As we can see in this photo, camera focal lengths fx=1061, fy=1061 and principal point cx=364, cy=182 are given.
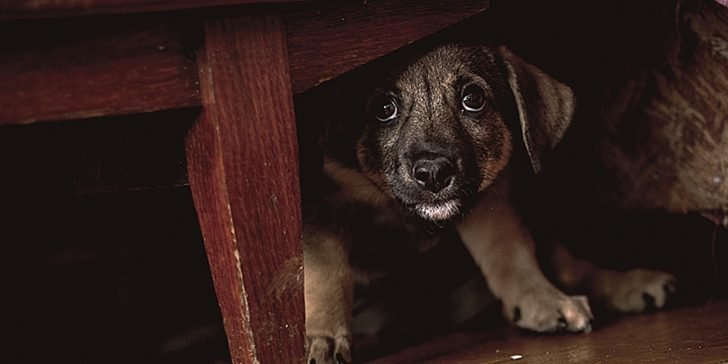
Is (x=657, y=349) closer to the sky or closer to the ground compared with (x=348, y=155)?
closer to the ground

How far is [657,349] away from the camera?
7.19 feet

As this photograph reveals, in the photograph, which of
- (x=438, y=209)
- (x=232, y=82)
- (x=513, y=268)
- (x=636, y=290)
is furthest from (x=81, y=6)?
(x=636, y=290)

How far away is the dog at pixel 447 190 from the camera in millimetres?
2535

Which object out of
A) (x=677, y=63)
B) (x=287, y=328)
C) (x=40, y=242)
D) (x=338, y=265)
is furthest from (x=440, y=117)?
(x=40, y=242)

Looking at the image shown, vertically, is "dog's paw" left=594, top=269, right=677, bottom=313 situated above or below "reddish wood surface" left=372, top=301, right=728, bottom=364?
below

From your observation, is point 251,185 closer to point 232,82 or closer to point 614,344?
point 232,82

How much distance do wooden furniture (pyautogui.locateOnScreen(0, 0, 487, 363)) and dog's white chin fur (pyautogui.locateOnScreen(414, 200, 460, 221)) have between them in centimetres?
60

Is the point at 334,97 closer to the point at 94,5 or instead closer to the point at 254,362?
the point at 254,362

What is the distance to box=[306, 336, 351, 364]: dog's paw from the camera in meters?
2.37

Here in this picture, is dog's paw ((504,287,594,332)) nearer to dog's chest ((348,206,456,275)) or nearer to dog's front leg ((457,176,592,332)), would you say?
dog's front leg ((457,176,592,332))

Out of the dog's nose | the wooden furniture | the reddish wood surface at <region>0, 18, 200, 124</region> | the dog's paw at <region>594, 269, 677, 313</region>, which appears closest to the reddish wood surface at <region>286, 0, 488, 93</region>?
the wooden furniture

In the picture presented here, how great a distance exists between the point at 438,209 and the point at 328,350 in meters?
0.43

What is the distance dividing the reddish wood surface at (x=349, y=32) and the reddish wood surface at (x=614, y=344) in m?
0.74

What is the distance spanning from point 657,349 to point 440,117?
797mm
